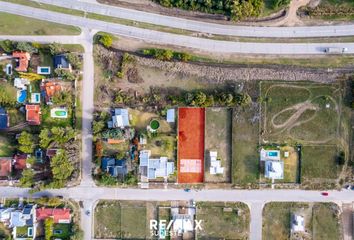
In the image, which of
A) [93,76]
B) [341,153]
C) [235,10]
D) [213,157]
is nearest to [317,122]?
[341,153]

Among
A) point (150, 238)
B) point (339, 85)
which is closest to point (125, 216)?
point (150, 238)

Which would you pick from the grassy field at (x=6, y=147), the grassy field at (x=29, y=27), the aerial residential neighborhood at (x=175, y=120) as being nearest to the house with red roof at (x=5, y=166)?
the aerial residential neighborhood at (x=175, y=120)

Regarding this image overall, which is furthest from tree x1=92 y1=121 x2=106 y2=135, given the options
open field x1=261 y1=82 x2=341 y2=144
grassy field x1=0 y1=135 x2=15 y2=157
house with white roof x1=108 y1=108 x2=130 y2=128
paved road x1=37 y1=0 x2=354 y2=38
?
open field x1=261 y1=82 x2=341 y2=144

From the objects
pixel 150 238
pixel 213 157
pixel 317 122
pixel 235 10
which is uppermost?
pixel 235 10

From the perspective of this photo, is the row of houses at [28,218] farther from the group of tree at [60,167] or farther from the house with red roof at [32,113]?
the house with red roof at [32,113]

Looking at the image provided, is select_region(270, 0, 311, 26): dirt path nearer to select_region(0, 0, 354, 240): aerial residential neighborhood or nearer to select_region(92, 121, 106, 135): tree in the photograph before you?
select_region(0, 0, 354, 240): aerial residential neighborhood

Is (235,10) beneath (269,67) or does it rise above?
above

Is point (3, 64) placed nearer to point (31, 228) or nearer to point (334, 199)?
point (31, 228)
